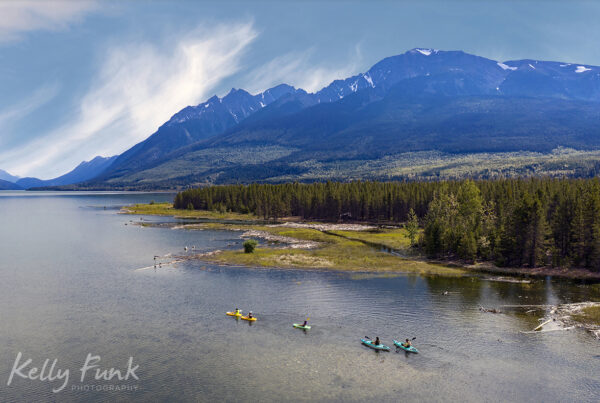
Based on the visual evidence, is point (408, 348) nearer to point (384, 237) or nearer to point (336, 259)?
point (336, 259)

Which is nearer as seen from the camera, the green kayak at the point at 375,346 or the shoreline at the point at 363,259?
the green kayak at the point at 375,346

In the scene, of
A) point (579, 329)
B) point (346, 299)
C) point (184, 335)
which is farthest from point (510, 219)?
point (184, 335)

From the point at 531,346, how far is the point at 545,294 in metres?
27.3

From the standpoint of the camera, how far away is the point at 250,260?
338 feet

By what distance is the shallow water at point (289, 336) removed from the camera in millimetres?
43156

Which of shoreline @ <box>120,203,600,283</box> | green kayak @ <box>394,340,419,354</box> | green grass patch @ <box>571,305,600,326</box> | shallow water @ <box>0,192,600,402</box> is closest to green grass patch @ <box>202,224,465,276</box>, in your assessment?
shoreline @ <box>120,203,600,283</box>

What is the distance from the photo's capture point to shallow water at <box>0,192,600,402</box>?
4316cm

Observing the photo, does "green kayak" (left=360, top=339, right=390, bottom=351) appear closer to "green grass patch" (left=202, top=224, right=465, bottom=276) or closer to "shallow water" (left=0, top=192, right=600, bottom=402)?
"shallow water" (left=0, top=192, right=600, bottom=402)

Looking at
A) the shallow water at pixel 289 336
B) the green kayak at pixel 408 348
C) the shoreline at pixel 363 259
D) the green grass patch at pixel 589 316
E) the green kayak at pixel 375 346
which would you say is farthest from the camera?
the shoreline at pixel 363 259

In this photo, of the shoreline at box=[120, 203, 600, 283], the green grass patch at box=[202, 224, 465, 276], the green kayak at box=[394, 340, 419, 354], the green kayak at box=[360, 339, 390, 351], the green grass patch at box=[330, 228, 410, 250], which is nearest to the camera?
Result: the green kayak at box=[394, 340, 419, 354]

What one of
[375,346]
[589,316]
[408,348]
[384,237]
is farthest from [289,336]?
[384,237]

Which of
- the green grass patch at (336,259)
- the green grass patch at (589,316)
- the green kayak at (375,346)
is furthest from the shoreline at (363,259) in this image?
the green kayak at (375,346)

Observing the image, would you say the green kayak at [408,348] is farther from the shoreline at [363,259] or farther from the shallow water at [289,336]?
the shoreline at [363,259]

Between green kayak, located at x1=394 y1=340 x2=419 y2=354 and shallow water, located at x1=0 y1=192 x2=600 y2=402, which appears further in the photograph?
green kayak, located at x1=394 y1=340 x2=419 y2=354
